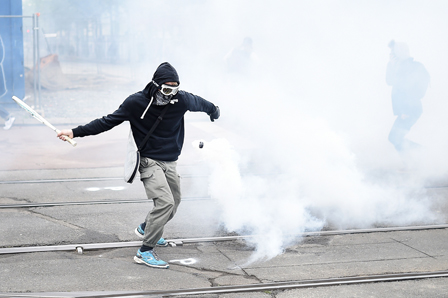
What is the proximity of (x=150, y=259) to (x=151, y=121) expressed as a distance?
98cm

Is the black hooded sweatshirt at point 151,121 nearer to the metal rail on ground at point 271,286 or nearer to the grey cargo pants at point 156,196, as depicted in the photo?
the grey cargo pants at point 156,196

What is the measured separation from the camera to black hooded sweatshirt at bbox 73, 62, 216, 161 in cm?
396

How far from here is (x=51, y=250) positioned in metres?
4.28

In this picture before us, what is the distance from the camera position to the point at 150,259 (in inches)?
158

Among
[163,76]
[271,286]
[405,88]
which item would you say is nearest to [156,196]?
[163,76]

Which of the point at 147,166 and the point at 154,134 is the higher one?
the point at 154,134

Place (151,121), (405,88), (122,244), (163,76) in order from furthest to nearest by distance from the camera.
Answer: (405,88), (122,244), (151,121), (163,76)

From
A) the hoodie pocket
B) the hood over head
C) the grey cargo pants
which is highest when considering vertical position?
the hood over head

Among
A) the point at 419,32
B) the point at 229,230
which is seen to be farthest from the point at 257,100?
the point at 229,230

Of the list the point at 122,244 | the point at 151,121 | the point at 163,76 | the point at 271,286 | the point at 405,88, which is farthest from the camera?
the point at 405,88

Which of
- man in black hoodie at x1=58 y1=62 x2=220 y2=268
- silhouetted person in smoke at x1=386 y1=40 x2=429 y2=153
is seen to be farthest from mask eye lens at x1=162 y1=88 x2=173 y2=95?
silhouetted person in smoke at x1=386 y1=40 x2=429 y2=153

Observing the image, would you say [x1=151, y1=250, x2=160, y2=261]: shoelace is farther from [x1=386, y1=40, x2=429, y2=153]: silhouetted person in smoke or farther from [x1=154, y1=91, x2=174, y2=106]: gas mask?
[x1=386, y1=40, x2=429, y2=153]: silhouetted person in smoke

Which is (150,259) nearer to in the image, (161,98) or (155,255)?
(155,255)

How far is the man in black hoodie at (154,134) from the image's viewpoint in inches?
156
